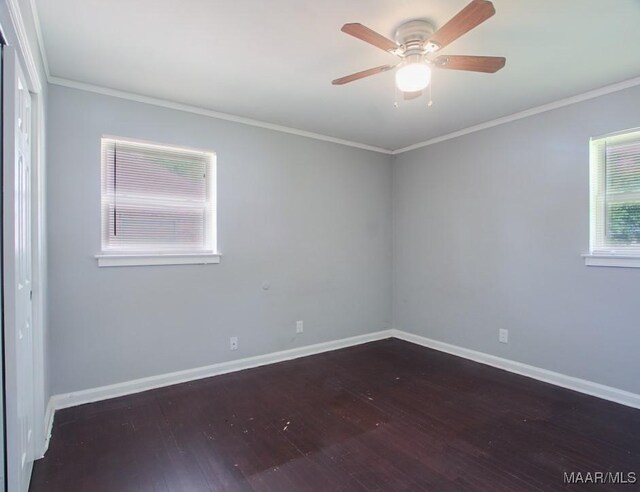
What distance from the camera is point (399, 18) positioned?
1936mm

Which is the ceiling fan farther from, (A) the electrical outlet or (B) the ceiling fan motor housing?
(A) the electrical outlet

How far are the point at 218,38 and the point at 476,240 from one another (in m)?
3.03

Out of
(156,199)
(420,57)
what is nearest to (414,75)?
(420,57)

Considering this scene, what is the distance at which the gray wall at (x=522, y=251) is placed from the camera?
112 inches

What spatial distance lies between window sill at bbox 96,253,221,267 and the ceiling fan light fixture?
2.20 meters

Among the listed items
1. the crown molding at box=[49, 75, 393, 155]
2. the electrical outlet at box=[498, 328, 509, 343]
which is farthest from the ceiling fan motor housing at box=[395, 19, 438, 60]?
the electrical outlet at box=[498, 328, 509, 343]

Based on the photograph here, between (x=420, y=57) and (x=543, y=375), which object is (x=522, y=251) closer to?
(x=543, y=375)

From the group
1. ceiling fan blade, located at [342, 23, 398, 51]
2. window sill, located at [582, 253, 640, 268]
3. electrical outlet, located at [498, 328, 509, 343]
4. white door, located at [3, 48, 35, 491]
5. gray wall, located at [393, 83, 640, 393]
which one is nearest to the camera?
white door, located at [3, 48, 35, 491]

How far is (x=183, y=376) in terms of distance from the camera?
10.4 feet

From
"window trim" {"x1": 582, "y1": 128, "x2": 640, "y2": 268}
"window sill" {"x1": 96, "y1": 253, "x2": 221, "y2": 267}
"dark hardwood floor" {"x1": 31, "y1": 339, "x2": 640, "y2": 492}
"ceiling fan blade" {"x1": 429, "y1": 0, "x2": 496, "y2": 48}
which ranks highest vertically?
"ceiling fan blade" {"x1": 429, "y1": 0, "x2": 496, "y2": 48}

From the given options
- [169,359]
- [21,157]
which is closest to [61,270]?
[169,359]

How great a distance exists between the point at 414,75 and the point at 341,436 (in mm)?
2250

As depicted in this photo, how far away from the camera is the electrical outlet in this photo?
3.50 meters

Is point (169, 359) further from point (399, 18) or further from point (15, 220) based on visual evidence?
point (399, 18)
